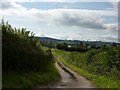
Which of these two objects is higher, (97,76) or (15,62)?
(15,62)

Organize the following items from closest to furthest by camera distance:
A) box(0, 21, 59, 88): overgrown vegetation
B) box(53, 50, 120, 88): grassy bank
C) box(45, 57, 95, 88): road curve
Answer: box(0, 21, 59, 88): overgrown vegetation < box(45, 57, 95, 88): road curve < box(53, 50, 120, 88): grassy bank

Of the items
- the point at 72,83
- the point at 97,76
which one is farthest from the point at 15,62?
the point at 97,76

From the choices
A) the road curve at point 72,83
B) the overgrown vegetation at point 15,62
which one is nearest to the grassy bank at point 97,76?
the road curve at point 72,83

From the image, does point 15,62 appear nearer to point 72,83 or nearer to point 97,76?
point 72,83

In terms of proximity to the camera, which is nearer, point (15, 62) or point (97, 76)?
point (15, 62)

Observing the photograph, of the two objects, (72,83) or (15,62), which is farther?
(72,83)

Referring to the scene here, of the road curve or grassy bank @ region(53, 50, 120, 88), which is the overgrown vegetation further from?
grassy bank @ region(53, 50, 120, 88)

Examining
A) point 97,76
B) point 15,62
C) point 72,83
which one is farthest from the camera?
point 97,76

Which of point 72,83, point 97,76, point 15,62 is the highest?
point 15,62

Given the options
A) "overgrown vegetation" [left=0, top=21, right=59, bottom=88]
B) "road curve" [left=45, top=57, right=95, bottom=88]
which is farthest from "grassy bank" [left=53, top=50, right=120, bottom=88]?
"overgrown vegetation" [left=0, top=21, right=59, bottom=88]

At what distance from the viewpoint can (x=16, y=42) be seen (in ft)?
80.2

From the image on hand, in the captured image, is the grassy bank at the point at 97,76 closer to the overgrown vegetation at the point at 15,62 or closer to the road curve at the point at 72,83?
the road curve at the point at 72,83

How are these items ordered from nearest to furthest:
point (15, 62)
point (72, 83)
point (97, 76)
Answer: point (15, 62)
point (72, 83)
point (97, 76)

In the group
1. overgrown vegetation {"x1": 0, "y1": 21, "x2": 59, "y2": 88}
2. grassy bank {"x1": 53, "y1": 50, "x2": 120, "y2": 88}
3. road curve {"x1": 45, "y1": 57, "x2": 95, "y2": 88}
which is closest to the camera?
overgrown vegetation {"x1": 0, "y1": 21, "x2": 59, "y2": 88}
